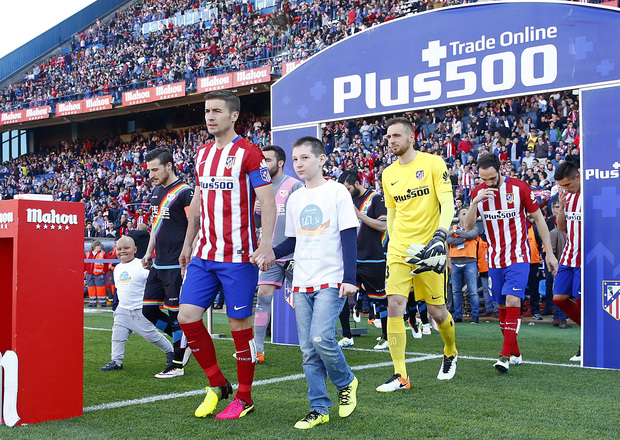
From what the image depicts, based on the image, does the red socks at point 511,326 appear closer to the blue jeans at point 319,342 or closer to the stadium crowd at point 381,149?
the blue jeans at point 319,342

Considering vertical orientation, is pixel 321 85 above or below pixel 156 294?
above

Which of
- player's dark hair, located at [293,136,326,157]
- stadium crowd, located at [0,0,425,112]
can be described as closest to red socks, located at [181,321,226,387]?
player's dark hair, located at [293,136,326,157]

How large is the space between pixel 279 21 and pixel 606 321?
2759 cm

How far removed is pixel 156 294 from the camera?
249 inches

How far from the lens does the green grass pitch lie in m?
3.93

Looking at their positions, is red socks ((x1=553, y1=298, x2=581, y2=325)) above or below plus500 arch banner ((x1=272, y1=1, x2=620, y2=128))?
below

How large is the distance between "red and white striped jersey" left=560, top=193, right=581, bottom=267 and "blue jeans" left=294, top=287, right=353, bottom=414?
3.80 metres

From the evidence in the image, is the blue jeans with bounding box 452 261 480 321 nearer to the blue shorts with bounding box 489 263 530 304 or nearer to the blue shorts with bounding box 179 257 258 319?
the blue shorts with bounding box 489 263 530 304

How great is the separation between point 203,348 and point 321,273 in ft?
3.40

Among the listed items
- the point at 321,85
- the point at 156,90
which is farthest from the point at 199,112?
the point at 321,85

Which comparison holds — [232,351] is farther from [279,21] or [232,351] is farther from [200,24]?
[200,24]

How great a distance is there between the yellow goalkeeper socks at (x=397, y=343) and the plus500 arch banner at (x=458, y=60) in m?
3.05

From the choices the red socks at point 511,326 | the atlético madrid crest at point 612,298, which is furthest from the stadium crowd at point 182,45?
the red socks at point 511,326

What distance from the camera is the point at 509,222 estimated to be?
21.5 ft
